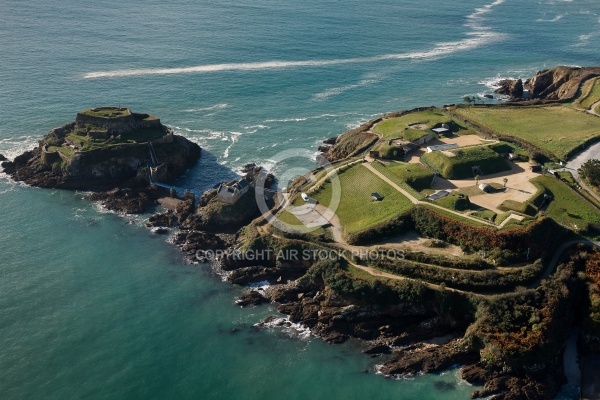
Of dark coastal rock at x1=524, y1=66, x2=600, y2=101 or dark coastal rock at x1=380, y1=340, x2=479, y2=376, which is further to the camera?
dark coastal rock at x1=524, y1=66, x2=600, y2=101

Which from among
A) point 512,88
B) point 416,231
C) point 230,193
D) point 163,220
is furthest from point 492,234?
point 512,88

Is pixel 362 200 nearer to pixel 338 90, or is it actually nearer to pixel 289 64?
pixel 338 90

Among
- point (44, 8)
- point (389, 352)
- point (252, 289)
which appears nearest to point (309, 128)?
point (252, 289)

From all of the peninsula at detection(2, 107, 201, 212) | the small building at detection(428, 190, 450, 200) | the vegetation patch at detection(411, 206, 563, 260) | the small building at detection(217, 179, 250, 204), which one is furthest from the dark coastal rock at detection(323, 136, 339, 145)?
the vegetation patch at detection(411, 206, 563, 260)

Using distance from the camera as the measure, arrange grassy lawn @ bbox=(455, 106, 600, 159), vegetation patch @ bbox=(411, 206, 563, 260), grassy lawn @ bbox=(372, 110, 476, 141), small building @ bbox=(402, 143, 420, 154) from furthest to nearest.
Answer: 1. grassy lawn @ bbox=(372, 110, 476, 141)
2. grassy lawn @ bbox=(455, 106, 600, 159)
3. small building @ bbox=(402, 143, 420, 154)
4. vegetation patch @ bbox=(411, 206, 563, 260)

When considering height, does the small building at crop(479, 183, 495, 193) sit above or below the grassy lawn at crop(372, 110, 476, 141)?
below

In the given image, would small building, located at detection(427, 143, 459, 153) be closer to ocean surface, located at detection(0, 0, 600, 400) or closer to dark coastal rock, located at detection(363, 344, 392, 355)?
ocean surface, located at detection(0, 0, 600, 400)
